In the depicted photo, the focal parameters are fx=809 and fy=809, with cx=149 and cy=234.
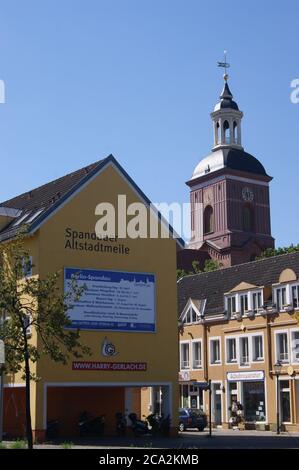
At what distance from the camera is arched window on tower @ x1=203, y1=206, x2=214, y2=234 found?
111 meters

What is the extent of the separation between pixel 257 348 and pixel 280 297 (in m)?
3.86

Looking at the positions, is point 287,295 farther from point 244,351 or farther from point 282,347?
point 244,351

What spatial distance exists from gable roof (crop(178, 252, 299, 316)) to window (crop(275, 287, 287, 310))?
139 centimetres

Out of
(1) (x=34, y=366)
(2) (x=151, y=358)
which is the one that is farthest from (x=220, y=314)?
(1) (x=34, y=366)

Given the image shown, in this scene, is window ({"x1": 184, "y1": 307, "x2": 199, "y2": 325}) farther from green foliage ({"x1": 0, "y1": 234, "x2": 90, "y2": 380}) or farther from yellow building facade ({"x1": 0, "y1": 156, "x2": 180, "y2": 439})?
green foliage ({"x1": 0, "y1": 234, "x2": 90, "y2": 380})

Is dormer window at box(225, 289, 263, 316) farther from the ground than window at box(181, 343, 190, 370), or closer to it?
farther from the ground

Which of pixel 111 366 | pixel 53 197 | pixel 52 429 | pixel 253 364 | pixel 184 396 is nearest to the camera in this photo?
pixel 52 429

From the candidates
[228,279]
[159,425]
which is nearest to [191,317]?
[228,279]

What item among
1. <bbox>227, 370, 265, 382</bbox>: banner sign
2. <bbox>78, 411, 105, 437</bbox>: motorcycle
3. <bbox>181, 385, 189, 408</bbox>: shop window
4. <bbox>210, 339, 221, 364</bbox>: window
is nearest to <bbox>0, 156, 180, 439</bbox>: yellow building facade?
<bbox>78, 411, 105, 437</bbox>: motorcycle

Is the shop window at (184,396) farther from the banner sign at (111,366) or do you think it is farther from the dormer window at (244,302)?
the banner sign at (111,366)

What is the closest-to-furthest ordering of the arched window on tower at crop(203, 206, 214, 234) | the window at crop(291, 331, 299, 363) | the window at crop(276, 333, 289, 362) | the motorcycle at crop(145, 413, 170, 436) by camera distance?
1. the motorcycle at crop(145, 413, 170, 436)
2. the window at crop(291, 331, 299, 363)
3. the window at crop(276, 333, 289, 362)
4. the arched window on tower at crop(203, 206, 214, 234)

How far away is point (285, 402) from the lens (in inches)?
1944

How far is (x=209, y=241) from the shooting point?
109500mm
